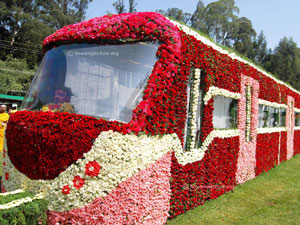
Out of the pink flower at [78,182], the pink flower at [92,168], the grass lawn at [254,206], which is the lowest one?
the grass lawn at [254,206]

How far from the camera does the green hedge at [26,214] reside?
11.4ft

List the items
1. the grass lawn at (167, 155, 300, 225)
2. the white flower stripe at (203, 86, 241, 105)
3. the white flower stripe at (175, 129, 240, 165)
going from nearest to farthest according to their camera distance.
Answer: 1. the white flower stripe at (175, 129, 240, 165)
2. the grass lawn at (167, 155, 300, 225)
3. the white flower stripe at (203, 86, 241, 105)

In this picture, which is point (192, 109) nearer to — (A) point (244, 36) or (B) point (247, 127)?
(B) point (247, 127)

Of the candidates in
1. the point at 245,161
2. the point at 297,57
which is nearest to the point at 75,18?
the point at 297,57

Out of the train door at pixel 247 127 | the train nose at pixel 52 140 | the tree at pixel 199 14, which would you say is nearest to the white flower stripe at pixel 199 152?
the train door at pixel 247 127

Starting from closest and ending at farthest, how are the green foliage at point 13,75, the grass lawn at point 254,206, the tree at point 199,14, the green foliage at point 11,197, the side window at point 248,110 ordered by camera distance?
the green foliage at point 11,197 < the grass lawn at point 254,206 < the side window at point 248,110 < the green foliage at point 13,75 < the tree at point 199,14

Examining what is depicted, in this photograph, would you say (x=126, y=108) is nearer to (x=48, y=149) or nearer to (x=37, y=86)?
(x=48, y=149)

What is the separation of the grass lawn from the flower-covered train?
Answer: 31 centimetres

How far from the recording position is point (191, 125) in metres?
5.59

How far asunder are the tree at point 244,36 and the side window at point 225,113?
1943 inches

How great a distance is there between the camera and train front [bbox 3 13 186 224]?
4.06 m

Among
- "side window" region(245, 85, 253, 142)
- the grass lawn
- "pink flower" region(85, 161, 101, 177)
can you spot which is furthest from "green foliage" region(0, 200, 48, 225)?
"side window" region(245, 85, 253, 142)

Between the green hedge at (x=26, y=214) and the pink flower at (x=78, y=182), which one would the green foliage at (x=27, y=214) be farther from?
the pink flower at (x=78, y=182)

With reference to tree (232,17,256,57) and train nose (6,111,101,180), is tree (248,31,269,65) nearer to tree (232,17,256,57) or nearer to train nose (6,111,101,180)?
tree (232,17,256,57)
